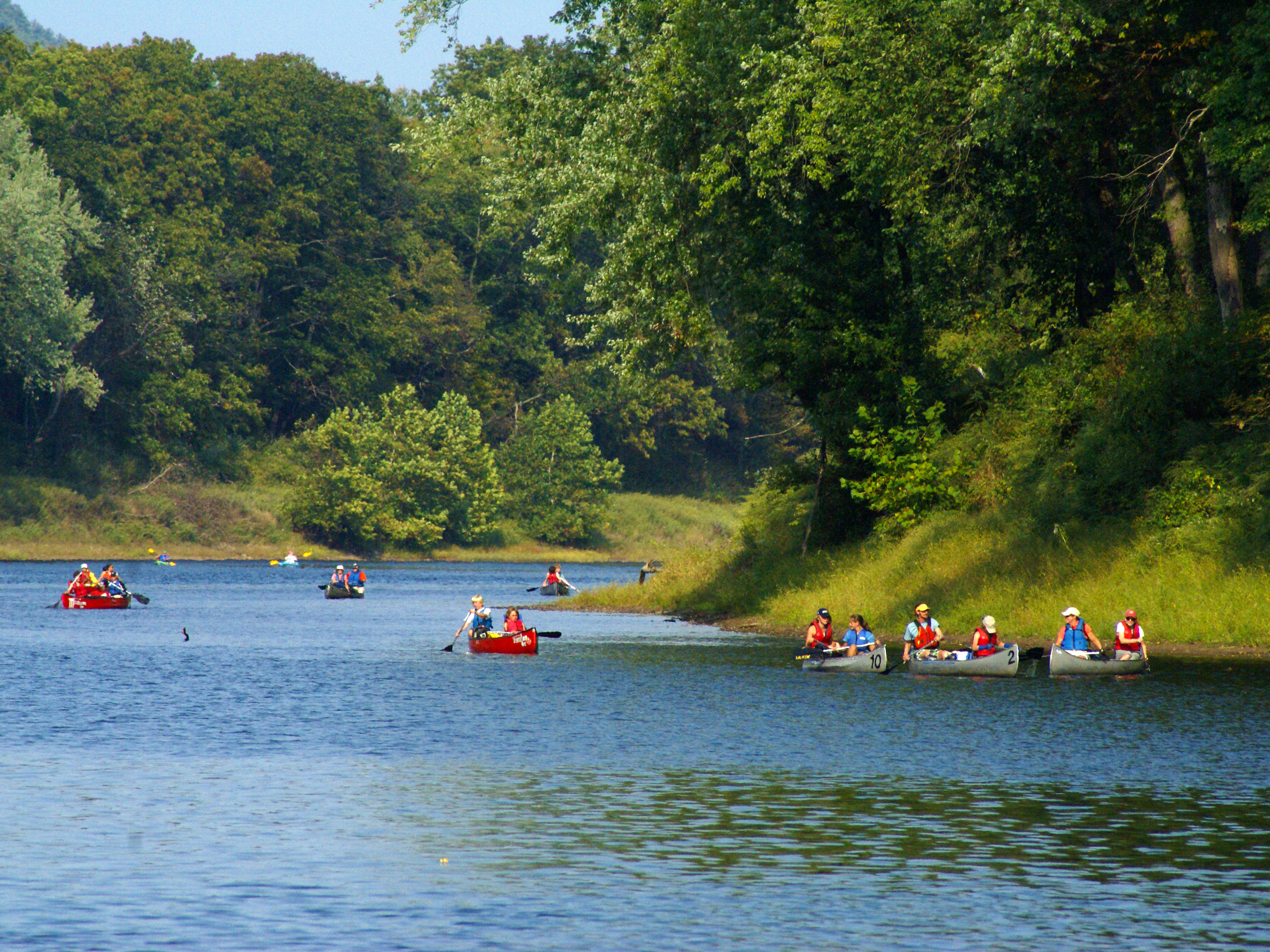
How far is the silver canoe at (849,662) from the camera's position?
38.8m

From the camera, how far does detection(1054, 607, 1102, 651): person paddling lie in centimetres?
3766

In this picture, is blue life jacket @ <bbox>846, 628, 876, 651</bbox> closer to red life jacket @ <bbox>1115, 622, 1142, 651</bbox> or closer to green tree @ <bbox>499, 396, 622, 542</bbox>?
red life jacket @ <bbox>1115, 622, 1142, 651</bbox>

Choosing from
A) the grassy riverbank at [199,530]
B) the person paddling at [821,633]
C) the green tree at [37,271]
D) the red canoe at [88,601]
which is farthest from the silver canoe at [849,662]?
the green tree at [37,271]

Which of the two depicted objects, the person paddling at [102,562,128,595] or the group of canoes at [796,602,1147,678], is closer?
the group of canoes at [796,602,1147,678]

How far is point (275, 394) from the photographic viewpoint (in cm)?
13088

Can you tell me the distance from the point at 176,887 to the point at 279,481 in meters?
112

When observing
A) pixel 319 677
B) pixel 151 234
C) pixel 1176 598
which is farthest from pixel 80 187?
pixel 1176 598

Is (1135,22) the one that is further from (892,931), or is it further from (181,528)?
(181,528)

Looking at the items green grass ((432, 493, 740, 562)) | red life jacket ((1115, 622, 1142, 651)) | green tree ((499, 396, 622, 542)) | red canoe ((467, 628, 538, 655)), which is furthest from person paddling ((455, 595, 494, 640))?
green tree ((499, 396, 622, 542))

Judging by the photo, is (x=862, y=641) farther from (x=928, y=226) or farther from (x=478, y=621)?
(x=928, y=226)

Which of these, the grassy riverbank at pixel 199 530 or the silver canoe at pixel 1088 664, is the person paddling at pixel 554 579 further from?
the silver canoe at pixel 1088 664

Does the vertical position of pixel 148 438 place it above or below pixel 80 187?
below

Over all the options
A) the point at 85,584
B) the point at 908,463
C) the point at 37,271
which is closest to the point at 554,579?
the point at 85,584

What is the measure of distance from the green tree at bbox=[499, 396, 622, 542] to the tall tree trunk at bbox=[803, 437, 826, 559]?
8102 centimetres
